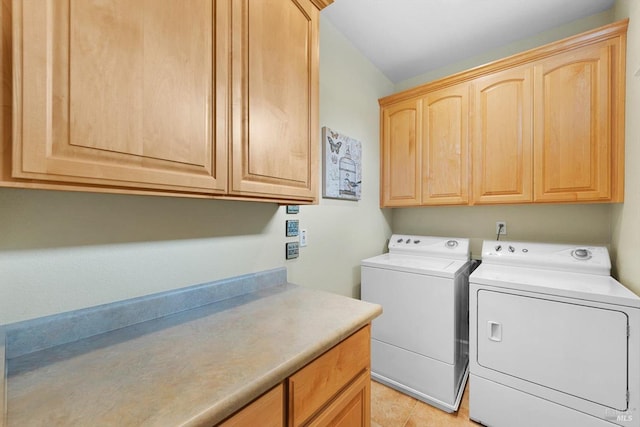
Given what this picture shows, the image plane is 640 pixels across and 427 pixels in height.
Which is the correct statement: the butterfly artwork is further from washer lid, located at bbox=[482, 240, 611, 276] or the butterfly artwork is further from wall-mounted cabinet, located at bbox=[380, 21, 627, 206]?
washer lid, located at bbox=[482, 240, 611, 276]

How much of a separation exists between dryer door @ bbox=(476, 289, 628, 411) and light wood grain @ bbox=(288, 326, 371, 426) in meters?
1.02

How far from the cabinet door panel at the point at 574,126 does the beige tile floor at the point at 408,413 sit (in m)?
1.62

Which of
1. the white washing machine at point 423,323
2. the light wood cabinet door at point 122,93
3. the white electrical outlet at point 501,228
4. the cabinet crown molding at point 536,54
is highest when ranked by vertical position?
the cabinet crown molding at point 536,54

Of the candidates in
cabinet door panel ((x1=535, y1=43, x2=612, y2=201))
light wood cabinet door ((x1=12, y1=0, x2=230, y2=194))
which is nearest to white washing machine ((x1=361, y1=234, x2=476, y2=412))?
cabinet door panel ((x1=535, y1=43, x2=612, y2=201))

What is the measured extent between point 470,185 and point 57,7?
95.3 inches

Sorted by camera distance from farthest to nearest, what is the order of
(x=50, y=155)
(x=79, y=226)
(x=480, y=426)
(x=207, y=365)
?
(x=480, y=426)
(x=79, y=226)
(x=207, y=365)
(x=50, y=155)

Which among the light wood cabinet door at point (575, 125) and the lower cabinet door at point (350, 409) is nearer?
the lower cabinet door at point (350, 409)

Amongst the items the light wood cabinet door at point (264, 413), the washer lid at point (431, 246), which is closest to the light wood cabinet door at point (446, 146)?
the washer lid at point (431, 246)

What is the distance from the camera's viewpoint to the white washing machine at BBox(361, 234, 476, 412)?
5.85 ft

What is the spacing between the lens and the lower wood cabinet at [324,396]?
0.71 meters

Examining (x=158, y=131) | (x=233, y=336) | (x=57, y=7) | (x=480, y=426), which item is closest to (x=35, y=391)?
(x=233, y=336)

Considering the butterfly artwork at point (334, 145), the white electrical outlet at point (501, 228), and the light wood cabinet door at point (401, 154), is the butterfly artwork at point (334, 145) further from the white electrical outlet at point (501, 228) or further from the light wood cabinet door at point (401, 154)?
the white electrical outlet at point (501, 228)

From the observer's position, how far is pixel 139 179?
0.75 metres

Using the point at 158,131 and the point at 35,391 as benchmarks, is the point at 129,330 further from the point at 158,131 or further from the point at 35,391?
the point at 158,131
